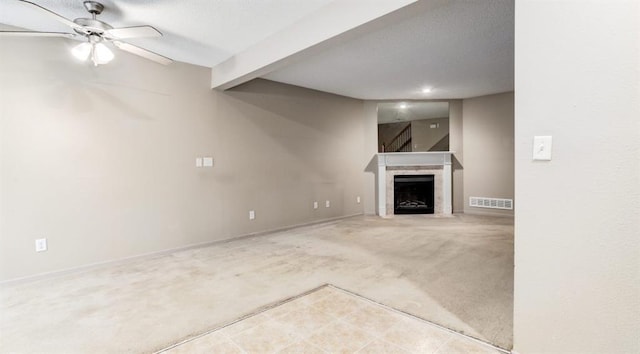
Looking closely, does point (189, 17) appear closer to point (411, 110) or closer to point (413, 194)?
point (413, 194)

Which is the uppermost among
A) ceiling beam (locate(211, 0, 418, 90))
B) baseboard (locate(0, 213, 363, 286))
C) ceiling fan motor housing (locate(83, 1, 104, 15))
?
ceiling fan motor housing (locate(83, 1, 104, 15))

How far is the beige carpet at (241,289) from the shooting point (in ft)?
6.79

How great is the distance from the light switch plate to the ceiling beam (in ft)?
4.10

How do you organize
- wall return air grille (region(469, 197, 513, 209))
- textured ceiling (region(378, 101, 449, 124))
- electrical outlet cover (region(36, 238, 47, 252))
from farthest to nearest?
1. textured ceiling (region(378, 101, 449, 124))
2. wall return air grille (region(469, 197, 513, 209))
3. electrical outlet cover (region(36, 238, 47, 252))

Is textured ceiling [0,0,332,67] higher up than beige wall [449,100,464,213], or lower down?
higher up

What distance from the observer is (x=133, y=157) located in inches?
145

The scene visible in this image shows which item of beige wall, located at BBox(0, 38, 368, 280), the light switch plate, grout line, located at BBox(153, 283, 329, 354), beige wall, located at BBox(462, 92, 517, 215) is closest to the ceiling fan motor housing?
beige wall, located at BBox(0, 38, 368, 280)

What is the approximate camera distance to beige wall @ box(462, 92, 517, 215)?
6102 millimetres

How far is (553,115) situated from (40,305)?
3802 millimetres

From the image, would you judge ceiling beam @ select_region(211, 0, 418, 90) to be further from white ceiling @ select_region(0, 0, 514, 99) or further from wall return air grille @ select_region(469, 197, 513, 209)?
wall return air grille @ select_region(469, 197, 513, 209)

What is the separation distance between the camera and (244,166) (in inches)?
186

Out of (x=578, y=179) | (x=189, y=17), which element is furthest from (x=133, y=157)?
(x=578, y=179)

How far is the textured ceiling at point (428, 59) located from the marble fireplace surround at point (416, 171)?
1.27 m

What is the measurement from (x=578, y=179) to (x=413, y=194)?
5493 mm
